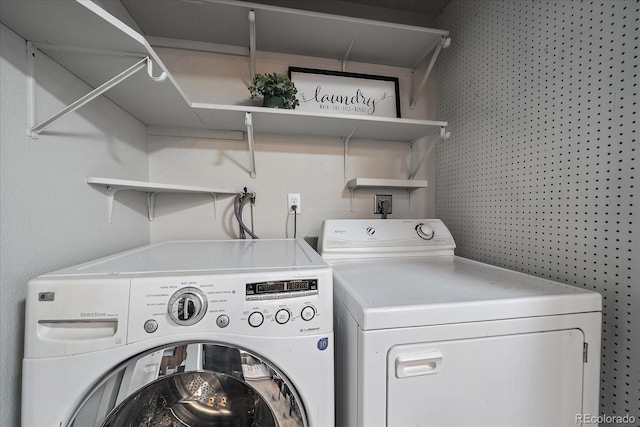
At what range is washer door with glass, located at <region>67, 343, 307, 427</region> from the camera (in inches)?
24.5

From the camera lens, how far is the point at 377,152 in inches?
63.9

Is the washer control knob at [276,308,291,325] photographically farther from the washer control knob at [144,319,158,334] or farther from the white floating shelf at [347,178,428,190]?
the white floating shelf at [347,178,428,190]

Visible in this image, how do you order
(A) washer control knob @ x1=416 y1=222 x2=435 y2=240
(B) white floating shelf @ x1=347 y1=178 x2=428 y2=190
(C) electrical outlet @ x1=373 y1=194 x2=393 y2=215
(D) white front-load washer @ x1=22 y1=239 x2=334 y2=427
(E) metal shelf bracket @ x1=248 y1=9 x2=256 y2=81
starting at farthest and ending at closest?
(C) electrical outlet @ x1=373 y1=194 x2=393 y2=215, (B) white floating shelf @ x1=347 y1=178 x2=428 y2=190, (A) washer control knob @ x1=416 y1=222 x2=435 y2=240, (E) metal shelf bracket @ x1=248 y1=9 x2=256 y2=81, (D) white front-load washer @ x1=22 y1=239 x2=334 y2=427

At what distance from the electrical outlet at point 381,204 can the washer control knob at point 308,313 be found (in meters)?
1.04

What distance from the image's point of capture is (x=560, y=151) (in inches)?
36.3

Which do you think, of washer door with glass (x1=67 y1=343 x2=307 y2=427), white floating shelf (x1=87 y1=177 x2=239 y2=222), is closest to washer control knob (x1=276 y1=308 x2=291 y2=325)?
washer door with glass (x1=67 y1=343 x2=307 y2=427)

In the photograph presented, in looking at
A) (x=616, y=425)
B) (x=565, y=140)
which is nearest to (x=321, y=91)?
(x=565, y=140)

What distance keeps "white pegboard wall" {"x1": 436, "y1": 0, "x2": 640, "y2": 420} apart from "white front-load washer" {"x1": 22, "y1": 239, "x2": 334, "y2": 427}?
0.89 metres

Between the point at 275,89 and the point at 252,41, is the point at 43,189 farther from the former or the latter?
the point at 252,41

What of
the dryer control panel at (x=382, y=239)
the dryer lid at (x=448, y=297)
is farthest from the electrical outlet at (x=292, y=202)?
the dryer lid at (x=448, y=297)

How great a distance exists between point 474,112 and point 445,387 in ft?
4.29

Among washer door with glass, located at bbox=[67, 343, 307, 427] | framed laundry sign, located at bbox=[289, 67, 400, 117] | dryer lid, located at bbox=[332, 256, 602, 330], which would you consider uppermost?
framed laundry sign, located at bbox=[289, 67, 400, 117]

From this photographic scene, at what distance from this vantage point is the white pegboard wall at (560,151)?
747mm

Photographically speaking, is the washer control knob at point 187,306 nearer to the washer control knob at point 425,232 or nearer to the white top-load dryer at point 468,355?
the white top-load dryer at point 468,355
